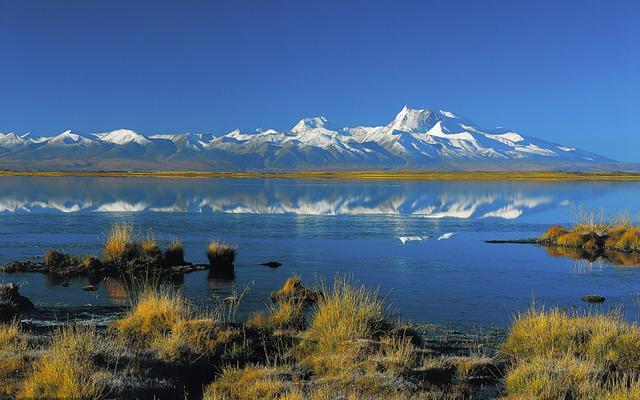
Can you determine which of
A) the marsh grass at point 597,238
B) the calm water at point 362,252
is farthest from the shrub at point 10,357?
the marsh grass at point 597,238

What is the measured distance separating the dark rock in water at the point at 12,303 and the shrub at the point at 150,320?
297 centimetres

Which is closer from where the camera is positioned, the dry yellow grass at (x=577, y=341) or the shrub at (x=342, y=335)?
the shrub at (x=342, y=335)

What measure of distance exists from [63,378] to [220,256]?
13.7 metres

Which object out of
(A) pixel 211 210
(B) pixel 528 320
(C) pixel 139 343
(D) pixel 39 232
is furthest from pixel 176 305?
(A) pixel 211 210

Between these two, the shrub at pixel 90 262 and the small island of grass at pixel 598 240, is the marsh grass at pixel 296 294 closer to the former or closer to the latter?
the shrub at pixel 90 262

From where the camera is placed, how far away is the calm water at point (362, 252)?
16594 mm

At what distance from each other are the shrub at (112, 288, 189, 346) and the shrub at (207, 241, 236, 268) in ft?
30.3

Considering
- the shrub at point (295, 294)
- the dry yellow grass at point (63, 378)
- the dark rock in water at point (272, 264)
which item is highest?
the dry yellow grass at point (63, 378)

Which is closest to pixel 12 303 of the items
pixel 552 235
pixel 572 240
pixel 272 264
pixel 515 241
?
pixel 272 264

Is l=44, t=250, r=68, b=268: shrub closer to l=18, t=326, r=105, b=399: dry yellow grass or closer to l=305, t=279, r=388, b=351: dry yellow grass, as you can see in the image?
l=305, t=279, r=388, b=351: dry yellow grass

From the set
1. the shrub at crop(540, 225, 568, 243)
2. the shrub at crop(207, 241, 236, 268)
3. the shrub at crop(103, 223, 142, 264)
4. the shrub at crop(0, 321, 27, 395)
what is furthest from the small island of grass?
the shrub at crop(0, 321, 27, 395)

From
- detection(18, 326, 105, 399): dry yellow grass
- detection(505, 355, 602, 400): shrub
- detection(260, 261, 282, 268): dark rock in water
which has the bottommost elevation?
detection(260, 261, 282, 268): dark rock in water

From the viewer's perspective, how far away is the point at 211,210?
4553cm

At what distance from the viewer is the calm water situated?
653 inches
